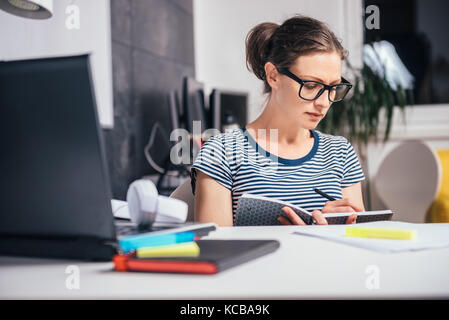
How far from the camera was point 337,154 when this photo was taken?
5.41ft

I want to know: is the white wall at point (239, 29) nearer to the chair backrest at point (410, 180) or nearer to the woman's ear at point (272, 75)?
the chair backrest at point (410, 180)

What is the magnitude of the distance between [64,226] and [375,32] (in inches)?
144

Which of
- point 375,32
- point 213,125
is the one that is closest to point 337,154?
point 213,125

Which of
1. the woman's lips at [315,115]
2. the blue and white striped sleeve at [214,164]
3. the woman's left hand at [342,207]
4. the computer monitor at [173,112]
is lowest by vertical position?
the woman's left hand at [342,207]

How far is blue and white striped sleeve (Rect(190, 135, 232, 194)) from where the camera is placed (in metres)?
1.46

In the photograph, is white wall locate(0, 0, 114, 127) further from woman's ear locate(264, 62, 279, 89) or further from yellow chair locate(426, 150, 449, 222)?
yellow chair locate(426, 150, 449, 222)

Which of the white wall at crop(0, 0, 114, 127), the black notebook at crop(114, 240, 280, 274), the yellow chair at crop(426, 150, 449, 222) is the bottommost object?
the yellow chair at crop(426, 150, 449, 222)

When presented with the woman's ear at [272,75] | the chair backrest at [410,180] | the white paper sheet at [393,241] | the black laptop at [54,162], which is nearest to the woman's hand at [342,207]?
the white paper sheet at [393,241]

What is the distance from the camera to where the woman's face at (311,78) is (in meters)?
1.50

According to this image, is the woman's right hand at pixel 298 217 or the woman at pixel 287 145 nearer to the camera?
the woman's right hand at pixel 298 217

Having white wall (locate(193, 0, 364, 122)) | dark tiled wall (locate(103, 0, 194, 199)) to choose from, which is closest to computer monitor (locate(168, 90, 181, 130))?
dark tiled wall (locate(103, 0, 194, 199))

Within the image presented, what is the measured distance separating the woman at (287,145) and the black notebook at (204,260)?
652mm

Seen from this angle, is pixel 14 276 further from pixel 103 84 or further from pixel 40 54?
pixel 103 84

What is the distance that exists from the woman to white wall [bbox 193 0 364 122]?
2188 millimetres
